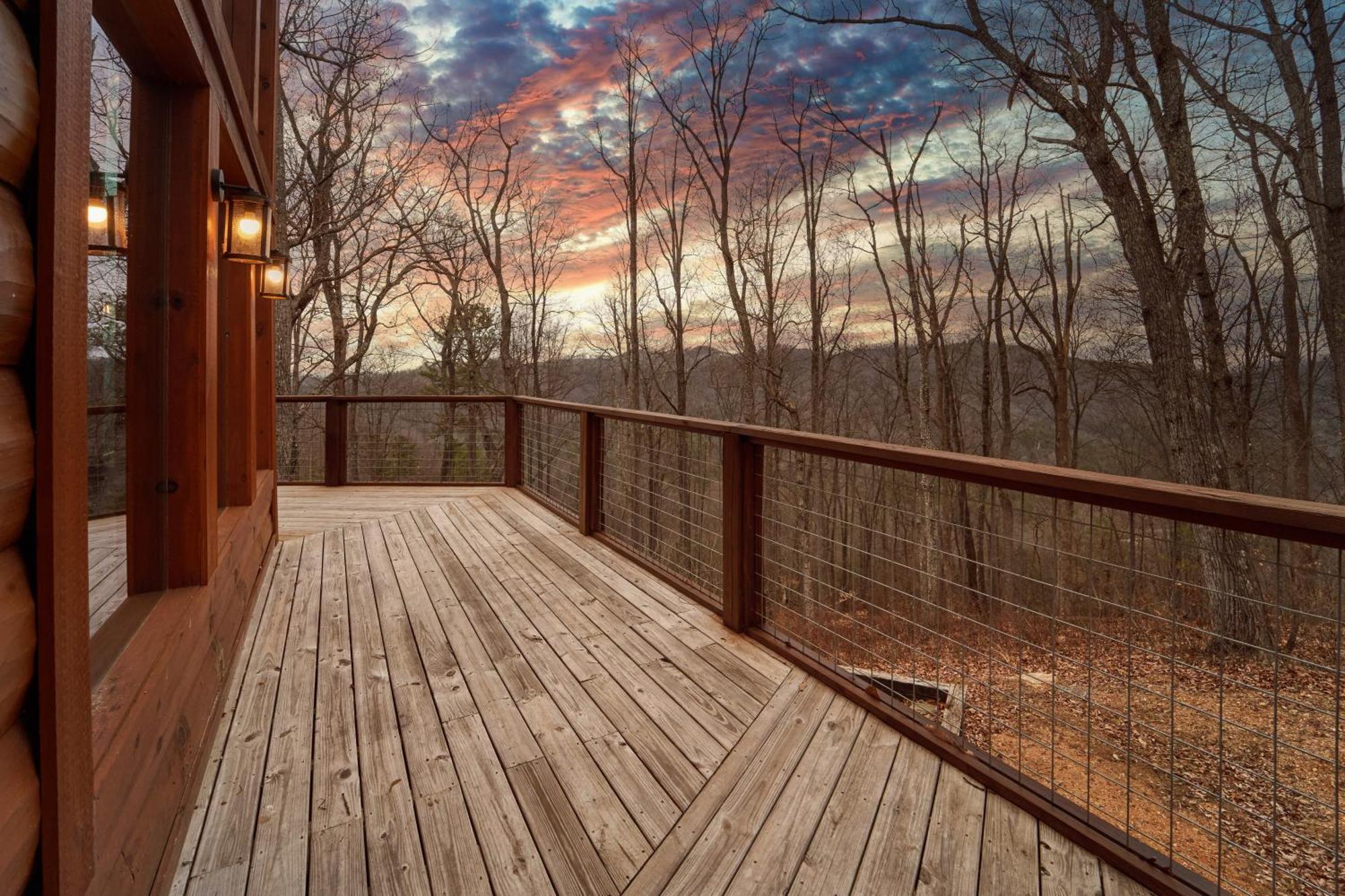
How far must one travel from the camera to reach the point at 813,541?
13242mm

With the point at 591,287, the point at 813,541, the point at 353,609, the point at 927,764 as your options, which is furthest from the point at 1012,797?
the point at 591,287

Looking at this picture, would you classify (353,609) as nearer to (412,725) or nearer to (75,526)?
(412,725)

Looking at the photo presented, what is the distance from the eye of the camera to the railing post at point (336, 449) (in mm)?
6129

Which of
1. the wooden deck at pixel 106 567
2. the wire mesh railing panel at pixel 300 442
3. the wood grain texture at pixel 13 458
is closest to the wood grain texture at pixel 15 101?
the wood grain texture at pixel 13 458

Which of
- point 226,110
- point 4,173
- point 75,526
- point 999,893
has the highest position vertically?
point 226,110

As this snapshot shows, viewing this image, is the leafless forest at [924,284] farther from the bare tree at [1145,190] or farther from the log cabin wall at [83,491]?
the log cabin wall at [83,491]

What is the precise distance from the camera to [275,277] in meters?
3.68

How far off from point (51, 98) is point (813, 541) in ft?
43.3

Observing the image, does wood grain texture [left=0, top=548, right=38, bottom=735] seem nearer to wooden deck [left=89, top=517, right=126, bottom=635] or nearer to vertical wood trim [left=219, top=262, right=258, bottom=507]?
wooden deck [left=89, top=517, right=126, bottom=635]

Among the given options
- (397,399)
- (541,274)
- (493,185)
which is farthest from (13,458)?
(541,274)

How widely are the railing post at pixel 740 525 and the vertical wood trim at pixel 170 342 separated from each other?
1886mm

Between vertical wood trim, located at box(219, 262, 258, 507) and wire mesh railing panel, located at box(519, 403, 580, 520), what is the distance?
2127 mm

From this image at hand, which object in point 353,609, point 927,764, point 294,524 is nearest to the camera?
point 927,764

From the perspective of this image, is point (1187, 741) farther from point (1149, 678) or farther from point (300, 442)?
point (300, 442)
